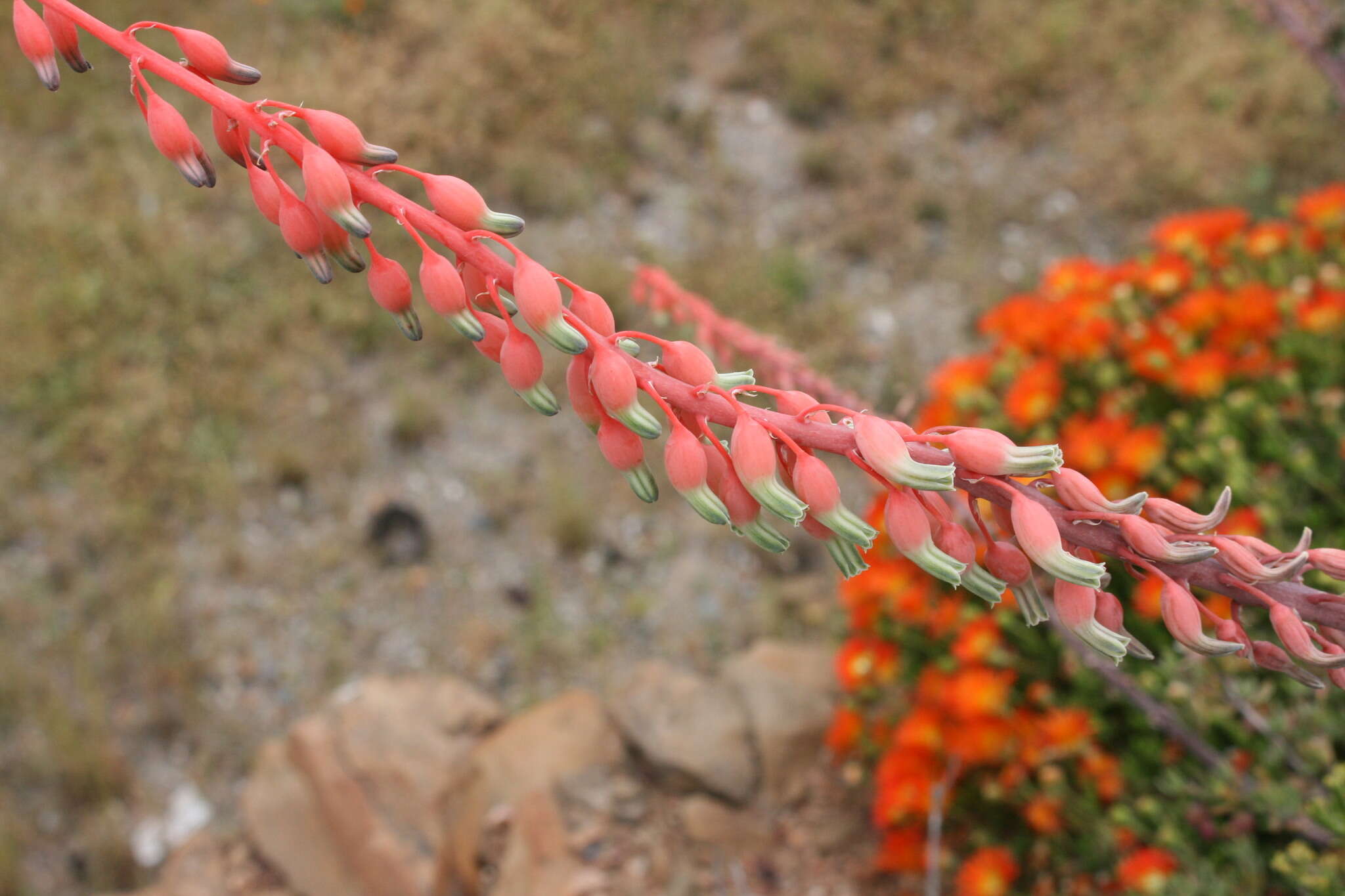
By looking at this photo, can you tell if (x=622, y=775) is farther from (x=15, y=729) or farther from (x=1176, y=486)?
(x=15, y=729)

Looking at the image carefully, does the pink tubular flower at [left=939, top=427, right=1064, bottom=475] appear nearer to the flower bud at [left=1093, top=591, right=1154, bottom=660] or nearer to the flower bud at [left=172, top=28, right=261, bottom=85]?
the flower bud at [left=1093, top=591, right=1154, bottom=660]

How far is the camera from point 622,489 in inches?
184

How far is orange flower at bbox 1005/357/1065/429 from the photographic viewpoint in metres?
3.08

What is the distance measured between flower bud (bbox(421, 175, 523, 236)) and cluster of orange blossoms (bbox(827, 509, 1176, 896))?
6.30 feet

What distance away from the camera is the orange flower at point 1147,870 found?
2.15 meters

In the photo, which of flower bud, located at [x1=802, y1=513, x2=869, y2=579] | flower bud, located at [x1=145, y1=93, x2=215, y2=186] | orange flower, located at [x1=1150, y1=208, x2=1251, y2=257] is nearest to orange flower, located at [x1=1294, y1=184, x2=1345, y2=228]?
orange flower, located at [x1=1150, y1=208, x2=1251, y2=257]

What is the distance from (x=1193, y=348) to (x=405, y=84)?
4.56 meters

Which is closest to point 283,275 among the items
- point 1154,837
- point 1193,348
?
point 1193,348

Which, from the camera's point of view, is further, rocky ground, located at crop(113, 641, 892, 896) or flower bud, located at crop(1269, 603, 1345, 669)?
rocky ground, located at crop(113, 641, 892, 896)

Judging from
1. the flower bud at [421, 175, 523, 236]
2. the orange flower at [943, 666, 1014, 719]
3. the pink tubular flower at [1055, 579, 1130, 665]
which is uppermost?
the pink tubular flower at [1055, 579, 1130, 665]

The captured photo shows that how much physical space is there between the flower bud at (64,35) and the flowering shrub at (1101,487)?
7.49 ft

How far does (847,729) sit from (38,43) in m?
2.57

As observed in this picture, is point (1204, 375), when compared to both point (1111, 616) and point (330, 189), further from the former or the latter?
point (330, 189)

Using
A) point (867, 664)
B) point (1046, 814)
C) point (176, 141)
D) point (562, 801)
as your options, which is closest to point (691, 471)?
point (176, 141)
